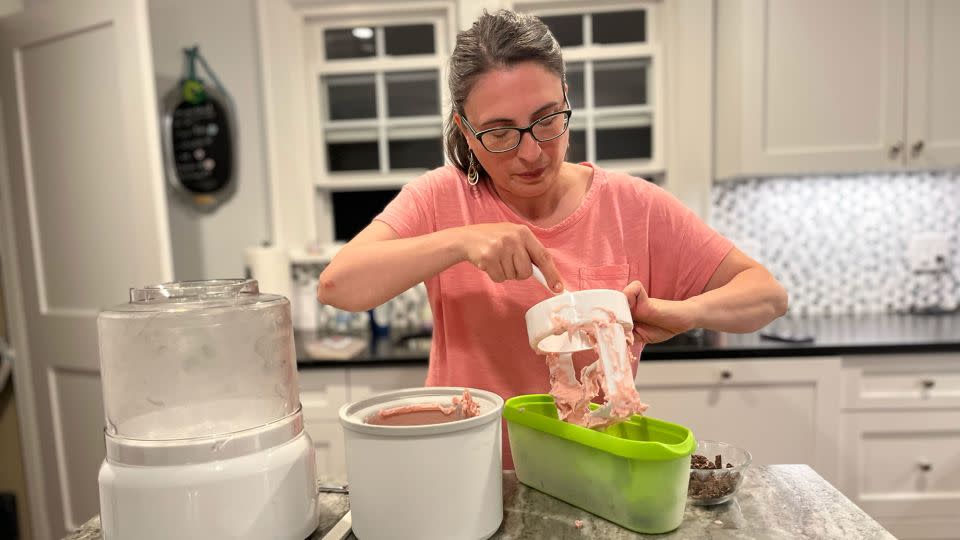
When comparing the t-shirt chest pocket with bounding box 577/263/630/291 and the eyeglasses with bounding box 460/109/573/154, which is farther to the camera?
the t-shirt chest pocket with bounding box 577/263/630/291

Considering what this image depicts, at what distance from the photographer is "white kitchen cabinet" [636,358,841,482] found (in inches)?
86.2

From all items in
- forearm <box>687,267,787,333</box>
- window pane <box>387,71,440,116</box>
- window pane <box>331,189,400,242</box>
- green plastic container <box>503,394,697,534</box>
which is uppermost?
window pane <box>387,71,440,116</box>

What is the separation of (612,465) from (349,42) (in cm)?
248

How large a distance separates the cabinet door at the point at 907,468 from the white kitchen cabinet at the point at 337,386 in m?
1.58

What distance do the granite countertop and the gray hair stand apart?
0.69m

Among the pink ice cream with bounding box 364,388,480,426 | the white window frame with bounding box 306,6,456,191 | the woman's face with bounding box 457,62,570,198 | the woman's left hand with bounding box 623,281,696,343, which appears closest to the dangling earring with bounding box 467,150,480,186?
the woman's face with bounding box 457,62,570,198

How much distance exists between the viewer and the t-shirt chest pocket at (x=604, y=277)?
124cm

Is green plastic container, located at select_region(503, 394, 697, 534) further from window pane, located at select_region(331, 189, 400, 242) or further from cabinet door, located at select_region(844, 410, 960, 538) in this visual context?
window pane, located at select_region(331, 189, 400, 242)

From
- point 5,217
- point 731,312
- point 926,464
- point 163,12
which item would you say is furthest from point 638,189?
point 5,217

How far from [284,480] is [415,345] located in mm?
1782

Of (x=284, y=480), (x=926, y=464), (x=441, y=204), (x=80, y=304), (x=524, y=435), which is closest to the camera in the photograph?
(x=284, y=480)

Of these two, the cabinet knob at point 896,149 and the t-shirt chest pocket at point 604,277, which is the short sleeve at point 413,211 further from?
the cabinet knob at point 896,149

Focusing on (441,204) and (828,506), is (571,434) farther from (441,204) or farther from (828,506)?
(441,204)

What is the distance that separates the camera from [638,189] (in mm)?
1292
